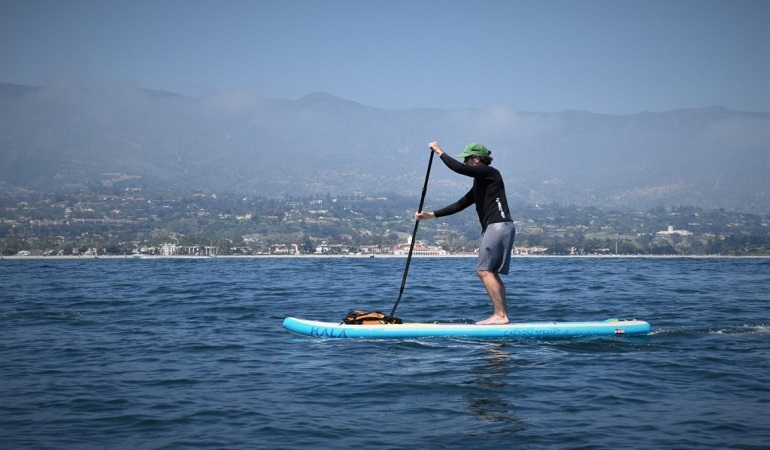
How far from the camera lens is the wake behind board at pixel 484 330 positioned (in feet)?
42.2

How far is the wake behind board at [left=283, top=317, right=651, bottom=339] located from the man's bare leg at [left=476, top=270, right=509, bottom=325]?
21 centimetres

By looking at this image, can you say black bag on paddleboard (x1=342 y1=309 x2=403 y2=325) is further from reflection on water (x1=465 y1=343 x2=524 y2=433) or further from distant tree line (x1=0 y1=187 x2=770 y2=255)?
distant tree line (x1=0 y1=187 x2=770 y2=255)

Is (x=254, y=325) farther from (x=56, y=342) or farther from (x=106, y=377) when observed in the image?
(x=106, y=377)

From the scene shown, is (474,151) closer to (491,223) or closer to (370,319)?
(491,223)

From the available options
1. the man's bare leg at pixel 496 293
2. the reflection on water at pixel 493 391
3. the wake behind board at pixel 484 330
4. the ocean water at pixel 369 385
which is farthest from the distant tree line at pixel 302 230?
the reflection on water at pixel 493 391

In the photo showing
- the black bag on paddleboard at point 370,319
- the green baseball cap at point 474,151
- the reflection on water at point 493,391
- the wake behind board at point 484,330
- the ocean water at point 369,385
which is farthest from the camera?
the black bag on paddleboard at point 370,319

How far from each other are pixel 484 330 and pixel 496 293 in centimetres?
64

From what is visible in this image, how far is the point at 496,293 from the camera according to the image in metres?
13.1

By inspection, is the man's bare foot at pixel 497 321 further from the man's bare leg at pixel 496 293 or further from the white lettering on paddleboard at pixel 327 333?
the white lettering on paddleboard at pixel 327 333

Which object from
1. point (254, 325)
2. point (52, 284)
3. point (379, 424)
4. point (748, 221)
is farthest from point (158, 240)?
point (748, 221)

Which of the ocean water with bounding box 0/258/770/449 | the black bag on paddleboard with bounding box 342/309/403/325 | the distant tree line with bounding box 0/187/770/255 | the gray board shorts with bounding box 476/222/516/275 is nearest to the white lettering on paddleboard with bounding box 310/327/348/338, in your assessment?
the ocean water with bounding box 0/258/770/449

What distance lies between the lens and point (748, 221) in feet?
617

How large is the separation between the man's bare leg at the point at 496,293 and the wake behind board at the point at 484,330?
0.21 m

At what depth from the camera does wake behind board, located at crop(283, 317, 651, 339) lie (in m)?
12.9
